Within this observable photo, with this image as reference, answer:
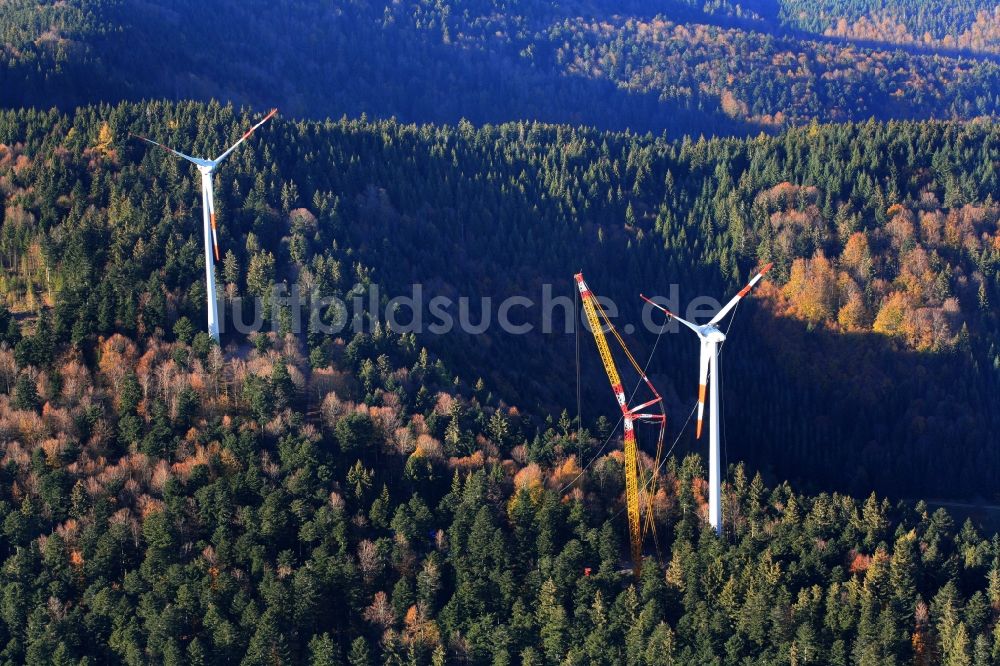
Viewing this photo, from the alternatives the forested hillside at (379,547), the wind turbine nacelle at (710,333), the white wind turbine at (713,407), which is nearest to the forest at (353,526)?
the forested hillside at (379,547)

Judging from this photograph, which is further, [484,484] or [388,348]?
[388,348]

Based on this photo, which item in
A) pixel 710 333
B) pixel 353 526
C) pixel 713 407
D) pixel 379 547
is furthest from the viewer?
pixel 353 526

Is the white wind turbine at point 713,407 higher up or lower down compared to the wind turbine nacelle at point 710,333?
lower down

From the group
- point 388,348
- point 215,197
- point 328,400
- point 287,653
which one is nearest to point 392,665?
point 287,653

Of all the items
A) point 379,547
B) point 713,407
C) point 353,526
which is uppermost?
point 713,407

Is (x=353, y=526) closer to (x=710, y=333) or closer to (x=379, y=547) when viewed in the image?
(x=379, y=547)

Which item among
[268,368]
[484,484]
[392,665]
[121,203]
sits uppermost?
[121,203]

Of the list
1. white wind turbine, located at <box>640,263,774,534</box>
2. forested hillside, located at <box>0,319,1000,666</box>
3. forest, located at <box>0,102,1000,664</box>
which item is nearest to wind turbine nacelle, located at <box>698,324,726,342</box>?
white wind turbine, located at <box>640,263,774,534</box>

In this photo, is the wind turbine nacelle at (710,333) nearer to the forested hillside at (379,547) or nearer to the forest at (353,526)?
the forest at (353,526)

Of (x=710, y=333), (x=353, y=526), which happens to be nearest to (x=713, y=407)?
(x=710, y=333)

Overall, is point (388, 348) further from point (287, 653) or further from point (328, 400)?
point (287, 653)

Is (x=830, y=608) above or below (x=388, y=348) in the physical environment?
below
